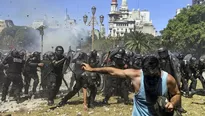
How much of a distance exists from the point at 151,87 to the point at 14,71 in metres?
9.17

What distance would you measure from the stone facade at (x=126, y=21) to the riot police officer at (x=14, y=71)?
426 ft

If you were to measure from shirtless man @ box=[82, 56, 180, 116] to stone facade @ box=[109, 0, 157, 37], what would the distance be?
138 m

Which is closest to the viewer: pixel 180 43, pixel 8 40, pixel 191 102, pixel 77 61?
pixel 191 102

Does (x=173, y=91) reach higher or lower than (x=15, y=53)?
lower

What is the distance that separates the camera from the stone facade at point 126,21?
502 feet

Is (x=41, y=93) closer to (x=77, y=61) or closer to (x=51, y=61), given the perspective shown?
(x=77, y=61)

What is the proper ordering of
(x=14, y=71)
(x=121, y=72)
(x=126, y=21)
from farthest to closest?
(x=126, y=21)
(x=14, y=71)
(x=121, y=72)

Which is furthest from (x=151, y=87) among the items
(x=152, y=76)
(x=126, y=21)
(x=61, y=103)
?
(x=126, y=21)

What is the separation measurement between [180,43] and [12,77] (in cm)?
4327

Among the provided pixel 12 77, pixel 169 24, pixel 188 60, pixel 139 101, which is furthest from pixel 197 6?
pixel 139 101

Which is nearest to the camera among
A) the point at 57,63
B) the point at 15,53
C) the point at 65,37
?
the point at 57,63

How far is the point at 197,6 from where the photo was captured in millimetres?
55188

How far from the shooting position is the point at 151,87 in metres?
3.71

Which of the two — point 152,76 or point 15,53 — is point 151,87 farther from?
point 15,53
